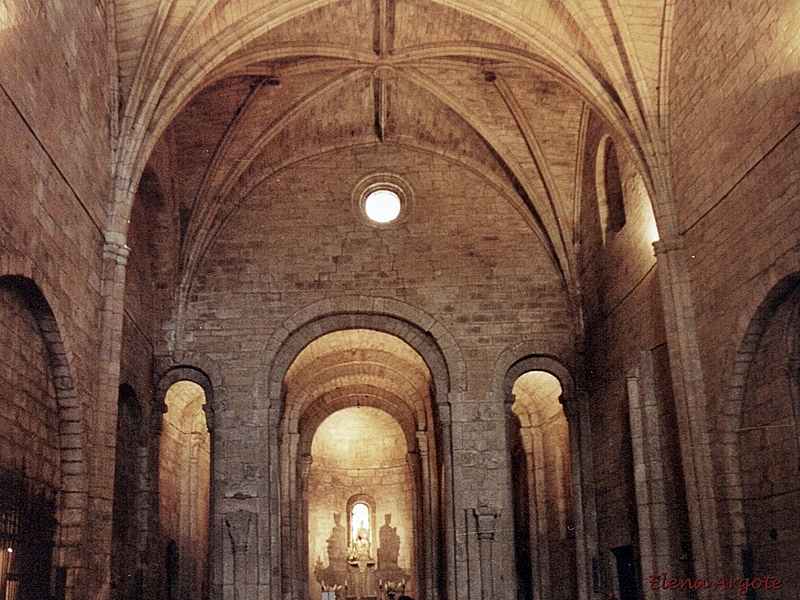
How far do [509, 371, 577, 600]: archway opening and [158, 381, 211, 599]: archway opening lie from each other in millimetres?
7368

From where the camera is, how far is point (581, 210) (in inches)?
712

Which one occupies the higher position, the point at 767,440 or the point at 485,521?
the point at 767,440

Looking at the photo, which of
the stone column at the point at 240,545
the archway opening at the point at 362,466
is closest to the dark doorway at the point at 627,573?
the archway opening at the point at 362,466

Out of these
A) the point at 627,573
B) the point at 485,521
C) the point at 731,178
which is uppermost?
the point at 731,178

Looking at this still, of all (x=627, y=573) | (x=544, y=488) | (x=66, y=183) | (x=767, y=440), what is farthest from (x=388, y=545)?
(x=66, y=183)

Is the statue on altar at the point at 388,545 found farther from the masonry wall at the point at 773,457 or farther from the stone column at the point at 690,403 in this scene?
the masonry wall at the point at 773,457

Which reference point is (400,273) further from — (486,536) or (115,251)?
(115,251)

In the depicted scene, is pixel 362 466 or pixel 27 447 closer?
pixel 27 447

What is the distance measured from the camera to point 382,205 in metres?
18.7

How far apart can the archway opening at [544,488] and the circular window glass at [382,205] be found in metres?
4.44

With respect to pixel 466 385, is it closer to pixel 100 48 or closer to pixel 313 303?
pixel 313 303

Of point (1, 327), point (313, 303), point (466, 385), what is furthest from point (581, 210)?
point (1, 327)

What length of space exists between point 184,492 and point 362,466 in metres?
7.57

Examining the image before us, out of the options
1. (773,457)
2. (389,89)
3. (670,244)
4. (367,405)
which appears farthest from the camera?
(367,405)
